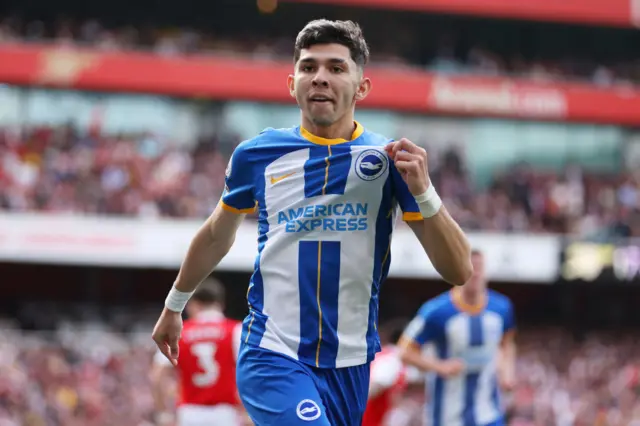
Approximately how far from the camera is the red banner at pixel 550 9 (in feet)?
85.2

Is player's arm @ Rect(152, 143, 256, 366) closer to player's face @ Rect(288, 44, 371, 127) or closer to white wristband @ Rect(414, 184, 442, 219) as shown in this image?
player's face @ Rect(288, 44, 371, 127)

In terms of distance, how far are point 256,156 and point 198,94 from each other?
816 inches

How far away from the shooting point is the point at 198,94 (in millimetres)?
24438

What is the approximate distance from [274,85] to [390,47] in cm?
373

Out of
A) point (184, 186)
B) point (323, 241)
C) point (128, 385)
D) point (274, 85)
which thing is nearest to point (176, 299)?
point (323, 241)

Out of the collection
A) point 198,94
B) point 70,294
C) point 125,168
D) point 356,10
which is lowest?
point 70,294

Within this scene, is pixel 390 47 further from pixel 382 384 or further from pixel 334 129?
pixel 334 129

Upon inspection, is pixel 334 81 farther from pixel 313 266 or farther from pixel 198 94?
pixel 198 94

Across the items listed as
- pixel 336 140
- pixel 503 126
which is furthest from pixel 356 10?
pixel 336 140

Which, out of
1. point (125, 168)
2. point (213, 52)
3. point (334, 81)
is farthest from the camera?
point (213, 52)

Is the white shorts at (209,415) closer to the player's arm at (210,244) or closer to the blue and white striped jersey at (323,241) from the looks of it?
the player's arm at (210,244)

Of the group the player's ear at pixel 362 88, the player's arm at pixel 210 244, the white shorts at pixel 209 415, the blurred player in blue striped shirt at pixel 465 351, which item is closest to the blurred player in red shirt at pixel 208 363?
the white shorts at pixel 209 415

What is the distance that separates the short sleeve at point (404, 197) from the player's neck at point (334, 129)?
242mm

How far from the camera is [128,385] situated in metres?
16.1
